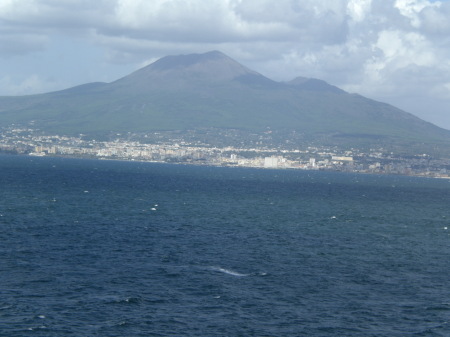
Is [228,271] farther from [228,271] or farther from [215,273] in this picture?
[215,273]

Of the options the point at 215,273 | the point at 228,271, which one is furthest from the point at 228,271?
the point at 215,273

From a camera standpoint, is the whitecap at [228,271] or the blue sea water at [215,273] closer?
the blue sea water at [215,273]

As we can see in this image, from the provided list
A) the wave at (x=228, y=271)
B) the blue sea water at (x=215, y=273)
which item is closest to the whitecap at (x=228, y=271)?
the wave at (x=228, y=271)

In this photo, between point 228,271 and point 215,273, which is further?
point 228,271

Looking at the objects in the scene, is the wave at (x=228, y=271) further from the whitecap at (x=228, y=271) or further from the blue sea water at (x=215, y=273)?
the blue sea water at (x=215, y=273)

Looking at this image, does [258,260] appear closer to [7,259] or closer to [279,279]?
[279,279]

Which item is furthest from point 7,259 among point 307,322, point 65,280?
point 307,322

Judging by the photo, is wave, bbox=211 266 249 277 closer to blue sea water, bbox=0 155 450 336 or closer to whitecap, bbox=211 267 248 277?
whitecap, bbox=211 267 248 277

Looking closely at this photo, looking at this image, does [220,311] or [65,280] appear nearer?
[220,311]
